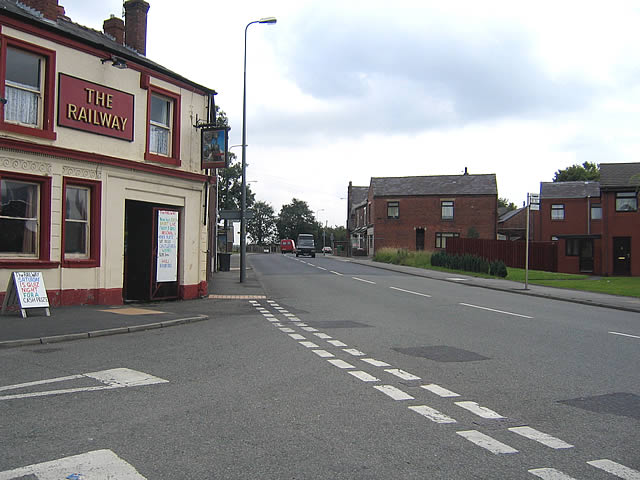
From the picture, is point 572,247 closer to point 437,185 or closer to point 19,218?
point 437,185

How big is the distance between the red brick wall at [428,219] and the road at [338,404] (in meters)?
48.3

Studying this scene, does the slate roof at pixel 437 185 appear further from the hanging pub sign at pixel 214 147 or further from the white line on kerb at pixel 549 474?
the white line on kerb at pixel 549 474

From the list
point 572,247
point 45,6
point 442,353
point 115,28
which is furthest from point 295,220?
point 442,353

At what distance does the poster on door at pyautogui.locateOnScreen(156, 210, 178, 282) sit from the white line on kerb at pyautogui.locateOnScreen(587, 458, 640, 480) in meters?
13.8

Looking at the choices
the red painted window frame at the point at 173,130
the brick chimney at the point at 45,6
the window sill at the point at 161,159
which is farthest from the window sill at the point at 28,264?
the brick chimney at the point at 45,6

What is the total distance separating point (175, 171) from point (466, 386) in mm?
12057

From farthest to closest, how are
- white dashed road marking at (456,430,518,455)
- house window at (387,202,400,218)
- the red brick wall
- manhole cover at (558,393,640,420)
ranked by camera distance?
house window at (387,202,400,218)
the red brick wall
manhole cover at (558,393,640,420)
white dashed road marking at (456,430,518,455)

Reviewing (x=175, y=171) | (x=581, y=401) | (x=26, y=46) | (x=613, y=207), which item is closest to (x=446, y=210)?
(x=613, y=207)

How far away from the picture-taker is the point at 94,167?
14297 millimetres

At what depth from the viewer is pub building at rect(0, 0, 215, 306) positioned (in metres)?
12.8

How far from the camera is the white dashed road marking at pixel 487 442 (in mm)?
4512

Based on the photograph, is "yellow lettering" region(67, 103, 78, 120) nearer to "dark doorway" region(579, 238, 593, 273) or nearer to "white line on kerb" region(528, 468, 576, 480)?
"white line on kerb" region(528, 468, 576, 480)

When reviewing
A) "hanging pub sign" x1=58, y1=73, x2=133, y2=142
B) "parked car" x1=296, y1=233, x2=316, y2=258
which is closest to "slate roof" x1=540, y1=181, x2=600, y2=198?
"parked car" x1=296, y1=233, x2=316, y2=258

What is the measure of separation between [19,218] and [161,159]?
4467 millimetres
